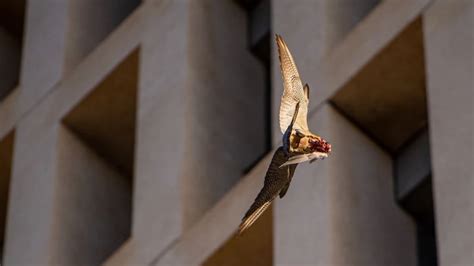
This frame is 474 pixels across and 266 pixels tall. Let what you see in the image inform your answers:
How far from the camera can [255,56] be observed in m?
32.2

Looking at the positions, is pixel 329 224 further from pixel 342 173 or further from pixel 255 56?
pixel 255 56

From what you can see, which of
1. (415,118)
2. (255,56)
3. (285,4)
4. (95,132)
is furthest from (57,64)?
(415,118)

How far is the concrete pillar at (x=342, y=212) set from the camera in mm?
25828

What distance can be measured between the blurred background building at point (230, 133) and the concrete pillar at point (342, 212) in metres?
0.03

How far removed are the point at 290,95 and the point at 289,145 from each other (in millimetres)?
751

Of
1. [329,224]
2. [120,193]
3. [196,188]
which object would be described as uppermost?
[120,193]

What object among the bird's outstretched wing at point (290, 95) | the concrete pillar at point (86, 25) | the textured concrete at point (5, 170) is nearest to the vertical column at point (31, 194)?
the textured concrete at point (5, 170)

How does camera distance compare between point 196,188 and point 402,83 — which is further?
point 196,188

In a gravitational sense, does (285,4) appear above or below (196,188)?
above

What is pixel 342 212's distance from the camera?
26172 mm

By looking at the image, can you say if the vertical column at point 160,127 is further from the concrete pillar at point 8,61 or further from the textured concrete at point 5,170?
the concrete pillar at point 8,61

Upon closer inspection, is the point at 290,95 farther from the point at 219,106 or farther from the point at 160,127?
the point at 219,106

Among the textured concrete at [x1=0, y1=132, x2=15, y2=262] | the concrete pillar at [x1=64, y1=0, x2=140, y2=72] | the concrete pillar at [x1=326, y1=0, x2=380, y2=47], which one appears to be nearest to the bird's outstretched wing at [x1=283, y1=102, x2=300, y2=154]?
the concrete pillar at [x1=326, y1=0, x2=380, y2=47]

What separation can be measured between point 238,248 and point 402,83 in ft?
12.4
